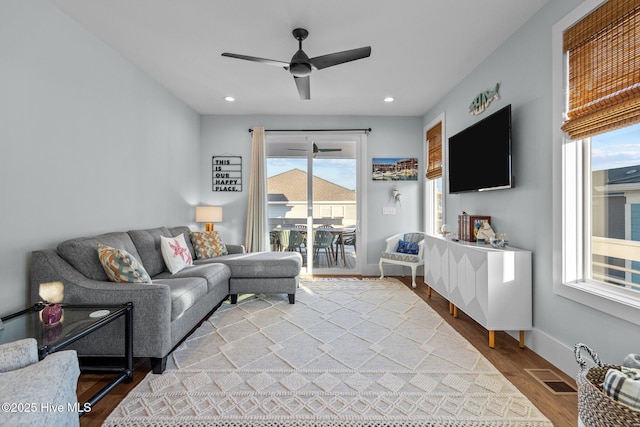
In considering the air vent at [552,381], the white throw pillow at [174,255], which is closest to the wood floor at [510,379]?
the air vent at [552,381]

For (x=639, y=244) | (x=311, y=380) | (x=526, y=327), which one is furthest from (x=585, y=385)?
(x=311, y=380)

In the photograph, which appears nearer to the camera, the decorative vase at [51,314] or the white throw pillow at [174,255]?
the decorative vase at [51,314]

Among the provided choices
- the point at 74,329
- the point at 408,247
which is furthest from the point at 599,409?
the point at 408,247

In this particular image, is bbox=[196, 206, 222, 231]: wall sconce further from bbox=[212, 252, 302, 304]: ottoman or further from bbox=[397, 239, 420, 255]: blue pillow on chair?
bbox=[397, 239, 420, 255]: blue pillow on chair

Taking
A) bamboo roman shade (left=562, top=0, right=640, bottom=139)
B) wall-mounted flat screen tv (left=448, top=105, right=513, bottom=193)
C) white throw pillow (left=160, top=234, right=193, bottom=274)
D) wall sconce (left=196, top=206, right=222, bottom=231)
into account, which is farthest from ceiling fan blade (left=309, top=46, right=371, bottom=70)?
wall sconce (left=196, top=206, right=222, bottom=231)

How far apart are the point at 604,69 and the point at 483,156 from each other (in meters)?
1.17

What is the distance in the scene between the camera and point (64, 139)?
239 cm

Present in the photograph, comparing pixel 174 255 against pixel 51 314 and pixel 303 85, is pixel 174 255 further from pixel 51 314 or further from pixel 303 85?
pixel 303 85

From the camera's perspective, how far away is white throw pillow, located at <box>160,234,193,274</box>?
308cm

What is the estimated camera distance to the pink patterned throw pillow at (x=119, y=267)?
2.20 meters

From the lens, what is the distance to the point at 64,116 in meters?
2.39

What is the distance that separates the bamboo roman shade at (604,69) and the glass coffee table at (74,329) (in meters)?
3.22

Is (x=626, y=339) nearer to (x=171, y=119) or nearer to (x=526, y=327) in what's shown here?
(x=526, y=327)

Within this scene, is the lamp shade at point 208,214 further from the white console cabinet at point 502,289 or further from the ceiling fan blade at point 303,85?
the white console cabinet at point 502,289
